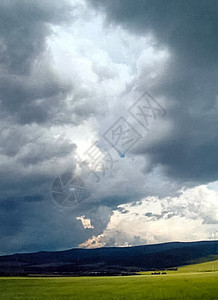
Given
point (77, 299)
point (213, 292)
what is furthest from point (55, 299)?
point (213, 292)

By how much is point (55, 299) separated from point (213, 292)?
93.7 ft

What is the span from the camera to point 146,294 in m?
55.1

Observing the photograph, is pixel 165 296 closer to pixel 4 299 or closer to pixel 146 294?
pixel 146 294

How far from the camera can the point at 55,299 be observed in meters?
53.7

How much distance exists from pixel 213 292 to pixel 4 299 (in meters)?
38.7

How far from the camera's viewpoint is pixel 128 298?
51625mm

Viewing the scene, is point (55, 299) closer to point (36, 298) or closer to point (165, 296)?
point (36, 298)

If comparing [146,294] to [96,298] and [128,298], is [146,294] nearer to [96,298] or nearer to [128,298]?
[128,298]

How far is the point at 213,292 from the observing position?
181 ft

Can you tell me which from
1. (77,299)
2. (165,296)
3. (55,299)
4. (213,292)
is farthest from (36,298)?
(213,292)

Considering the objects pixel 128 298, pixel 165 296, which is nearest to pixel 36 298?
pixel 128 298

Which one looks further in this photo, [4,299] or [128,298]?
[4,299]

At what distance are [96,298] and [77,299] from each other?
332 centimetres

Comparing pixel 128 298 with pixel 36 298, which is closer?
pixel 128 298
